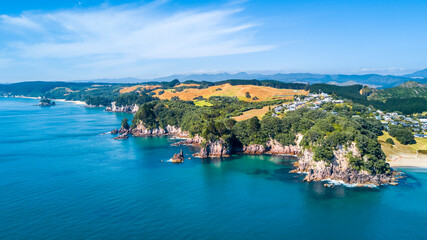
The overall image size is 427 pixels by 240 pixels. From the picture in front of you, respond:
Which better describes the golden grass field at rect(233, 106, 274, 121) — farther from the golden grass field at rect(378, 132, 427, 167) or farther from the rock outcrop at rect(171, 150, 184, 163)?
the golden grass field at rect(378, 132, 427, 167)

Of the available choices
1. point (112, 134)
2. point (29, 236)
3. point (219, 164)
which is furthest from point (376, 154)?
point (112, 134)

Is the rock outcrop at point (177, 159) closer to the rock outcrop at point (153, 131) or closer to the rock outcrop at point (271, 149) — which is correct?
the rock outcrop at point (271, 149)

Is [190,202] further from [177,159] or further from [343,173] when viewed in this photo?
[343,173]

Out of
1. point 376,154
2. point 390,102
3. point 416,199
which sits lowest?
point 416,199

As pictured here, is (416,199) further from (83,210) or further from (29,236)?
(29,236)

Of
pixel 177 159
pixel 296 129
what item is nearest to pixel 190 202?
pixel 177 159

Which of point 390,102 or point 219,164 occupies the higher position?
point 390,102

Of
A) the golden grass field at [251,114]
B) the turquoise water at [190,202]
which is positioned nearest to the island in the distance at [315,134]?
the golden grass field at [251,114]
